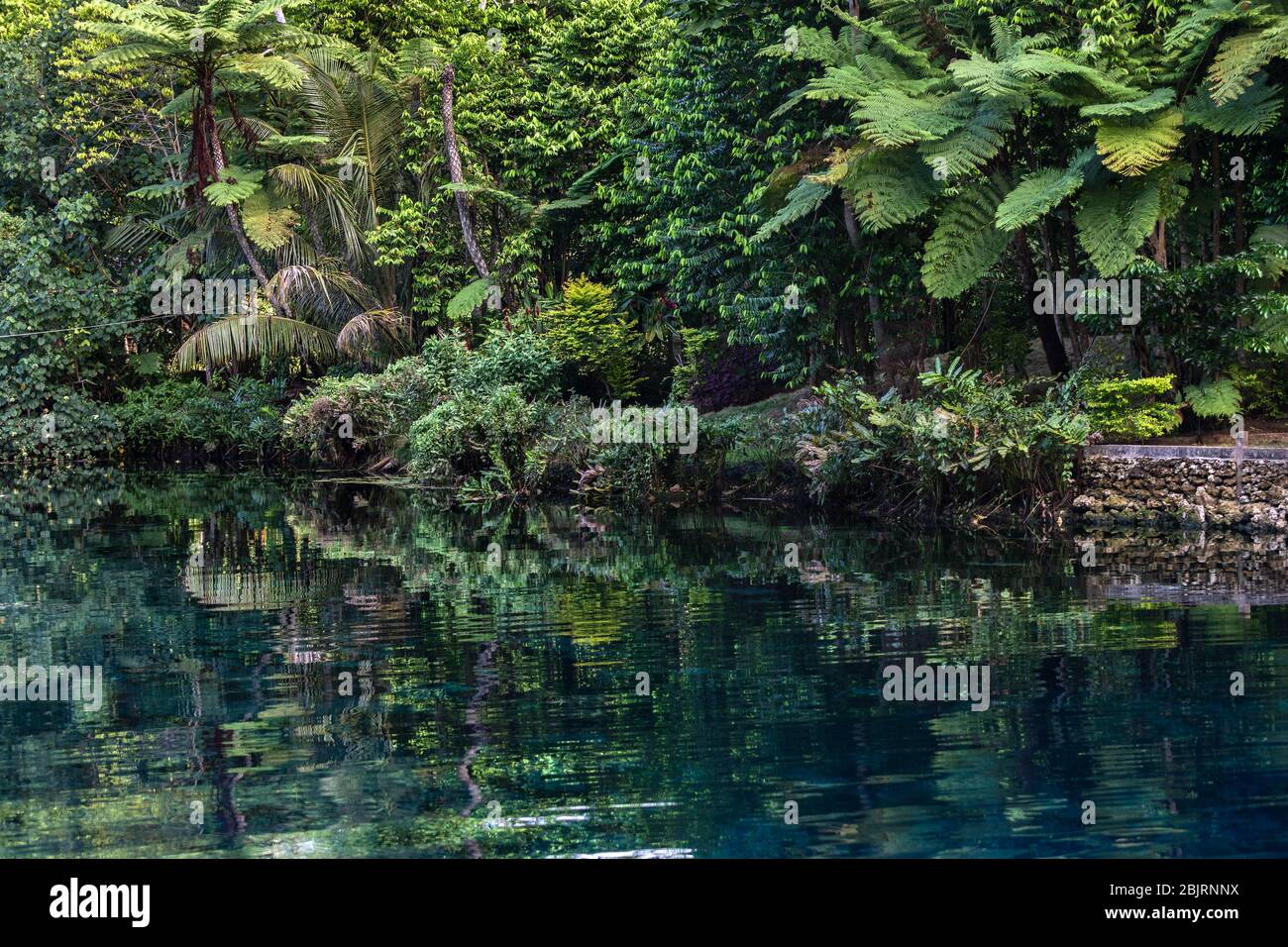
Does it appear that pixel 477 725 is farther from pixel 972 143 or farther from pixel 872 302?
pixel 872 302

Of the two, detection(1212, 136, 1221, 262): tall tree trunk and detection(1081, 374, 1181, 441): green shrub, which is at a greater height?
detection(1212, 136, 1221, 262): tall tree trunk

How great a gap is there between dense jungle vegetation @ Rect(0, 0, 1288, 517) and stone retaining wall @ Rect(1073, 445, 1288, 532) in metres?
0.47

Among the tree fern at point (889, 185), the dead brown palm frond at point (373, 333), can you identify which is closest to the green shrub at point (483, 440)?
the dead brown palm frond at point (373, 333)

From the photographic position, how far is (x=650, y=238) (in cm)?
2169

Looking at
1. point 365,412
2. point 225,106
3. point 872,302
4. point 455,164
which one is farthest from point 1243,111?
point 225,106

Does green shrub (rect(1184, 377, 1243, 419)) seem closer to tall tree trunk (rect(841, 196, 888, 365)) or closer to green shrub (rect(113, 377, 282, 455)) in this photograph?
tall tree trunk (rect(841, 196, 888, 365))

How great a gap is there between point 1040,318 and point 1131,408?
298 centimetres

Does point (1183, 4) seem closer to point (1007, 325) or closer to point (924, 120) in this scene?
point (924, 120)

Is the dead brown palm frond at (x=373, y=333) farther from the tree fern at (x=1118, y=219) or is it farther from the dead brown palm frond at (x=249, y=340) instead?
the tree fern at (x=1118, y=219)

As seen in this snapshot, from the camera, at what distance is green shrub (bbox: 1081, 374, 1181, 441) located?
587 inches

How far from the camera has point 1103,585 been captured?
442 inches

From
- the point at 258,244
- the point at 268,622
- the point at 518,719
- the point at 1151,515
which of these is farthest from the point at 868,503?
the point at 258,244

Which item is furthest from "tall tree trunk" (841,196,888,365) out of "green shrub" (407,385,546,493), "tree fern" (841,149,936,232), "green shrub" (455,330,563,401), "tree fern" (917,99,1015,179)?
"green shrub" (455,330,563,401)

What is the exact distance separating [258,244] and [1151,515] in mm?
17697
